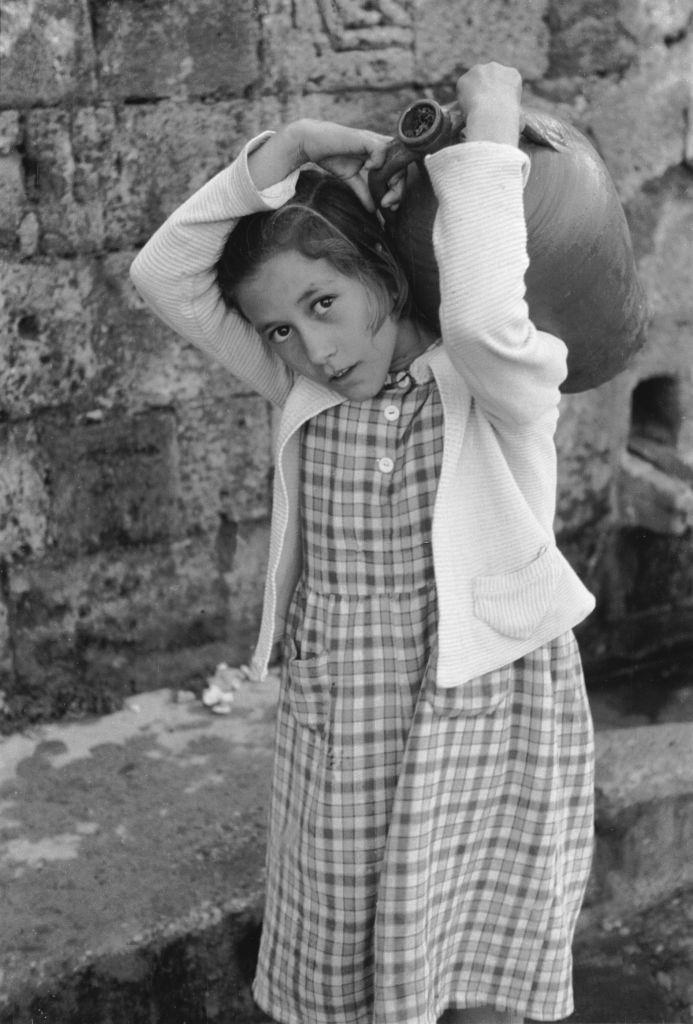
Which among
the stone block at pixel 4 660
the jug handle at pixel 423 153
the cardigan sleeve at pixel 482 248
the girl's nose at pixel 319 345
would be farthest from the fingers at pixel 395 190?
the stone block at pixel 4 660

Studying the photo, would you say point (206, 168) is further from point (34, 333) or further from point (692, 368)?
point (692, 368)

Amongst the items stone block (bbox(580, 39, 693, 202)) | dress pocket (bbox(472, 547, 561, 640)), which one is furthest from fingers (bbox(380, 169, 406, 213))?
stone block (bbox(580, 39, 693, 202))

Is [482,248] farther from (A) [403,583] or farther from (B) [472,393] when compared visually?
(A) [403,583]

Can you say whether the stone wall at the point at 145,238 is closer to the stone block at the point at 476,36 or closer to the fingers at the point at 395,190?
the stone block at the point at 476,36

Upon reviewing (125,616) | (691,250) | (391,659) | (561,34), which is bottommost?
(125,616)

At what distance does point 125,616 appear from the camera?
3.49 metres

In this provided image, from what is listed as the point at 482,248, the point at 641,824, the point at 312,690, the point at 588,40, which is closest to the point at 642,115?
the point at 588,40

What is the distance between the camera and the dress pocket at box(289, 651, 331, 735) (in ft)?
6.79

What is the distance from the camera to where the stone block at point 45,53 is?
9.73 ft

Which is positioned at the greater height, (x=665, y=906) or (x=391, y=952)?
(x=391, y=952)

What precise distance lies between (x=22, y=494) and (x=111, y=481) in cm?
23

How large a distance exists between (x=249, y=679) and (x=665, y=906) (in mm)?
1277

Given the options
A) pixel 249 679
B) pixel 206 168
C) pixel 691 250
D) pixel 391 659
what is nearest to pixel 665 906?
pixel 249 679

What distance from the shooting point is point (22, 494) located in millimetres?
3268
